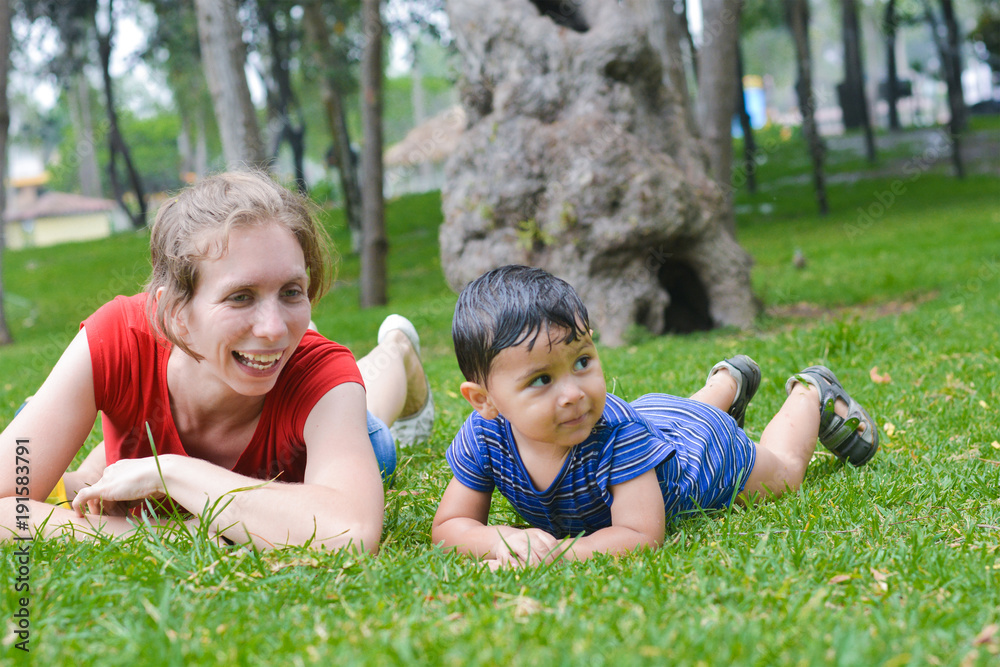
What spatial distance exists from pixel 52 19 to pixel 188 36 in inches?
185

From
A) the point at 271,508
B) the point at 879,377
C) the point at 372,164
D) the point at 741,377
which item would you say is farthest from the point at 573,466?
the point at 372,164

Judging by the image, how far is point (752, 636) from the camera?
1729 mm

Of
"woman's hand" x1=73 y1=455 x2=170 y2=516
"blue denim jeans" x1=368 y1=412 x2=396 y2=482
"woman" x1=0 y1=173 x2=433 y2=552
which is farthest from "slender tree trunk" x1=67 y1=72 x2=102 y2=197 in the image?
"woman's hand" x1=73 y1=455 x2=170 y2=516

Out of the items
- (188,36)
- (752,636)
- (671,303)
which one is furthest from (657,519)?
(188,36)

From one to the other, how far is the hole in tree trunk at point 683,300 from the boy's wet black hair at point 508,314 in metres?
5.77

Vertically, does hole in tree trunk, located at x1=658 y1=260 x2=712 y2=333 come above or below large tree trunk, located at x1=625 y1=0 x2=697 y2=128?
below

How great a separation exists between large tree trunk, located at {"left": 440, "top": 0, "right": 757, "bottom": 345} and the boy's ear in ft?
15.8

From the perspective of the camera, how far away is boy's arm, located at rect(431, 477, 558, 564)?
245cm

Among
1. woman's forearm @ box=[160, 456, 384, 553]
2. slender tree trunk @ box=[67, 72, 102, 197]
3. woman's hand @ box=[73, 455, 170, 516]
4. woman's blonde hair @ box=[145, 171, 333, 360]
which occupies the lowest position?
woman's forearm @ box=[160, 456, 384, 553]

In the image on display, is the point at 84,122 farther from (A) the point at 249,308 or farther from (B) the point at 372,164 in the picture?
A: (A) the point at 249,308

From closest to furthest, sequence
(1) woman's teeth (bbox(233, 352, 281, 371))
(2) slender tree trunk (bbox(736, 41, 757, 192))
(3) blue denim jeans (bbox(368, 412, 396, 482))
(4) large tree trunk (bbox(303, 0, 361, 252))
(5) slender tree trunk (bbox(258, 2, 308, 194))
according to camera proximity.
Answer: (1) woman's teeth (bbox(233, 352, 281, 371)) → (3) blue denim jeans (bbox(368, 412, 396, 482)) → (4) large tree trunk (bbox(303, 0, 361, 252)) → (2) slender tree trunk (bbox(736, 41, 757, 192)) → (5) slender tree trunk (bbox(258, 2, 308, 194))

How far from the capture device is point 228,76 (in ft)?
31.7

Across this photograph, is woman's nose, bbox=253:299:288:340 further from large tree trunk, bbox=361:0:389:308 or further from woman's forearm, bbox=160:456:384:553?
large tree trunk, bbox=361:0:389:308

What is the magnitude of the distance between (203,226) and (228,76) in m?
7.87
